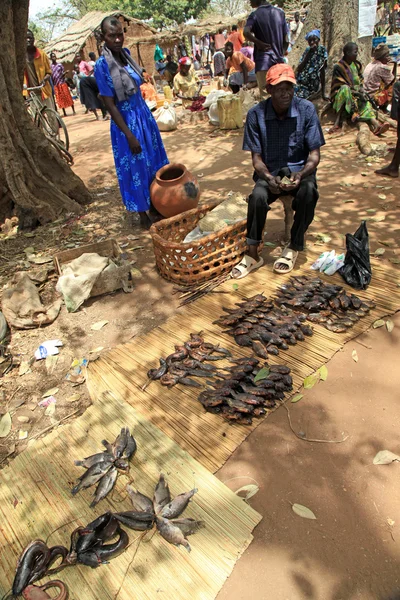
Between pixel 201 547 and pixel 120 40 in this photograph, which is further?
pixel 120 40

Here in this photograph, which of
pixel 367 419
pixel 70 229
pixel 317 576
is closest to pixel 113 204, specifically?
pixel 70 229

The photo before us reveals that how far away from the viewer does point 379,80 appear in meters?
7.43

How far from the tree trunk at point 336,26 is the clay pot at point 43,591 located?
9742 mm

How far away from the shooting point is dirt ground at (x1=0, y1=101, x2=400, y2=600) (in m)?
1.61

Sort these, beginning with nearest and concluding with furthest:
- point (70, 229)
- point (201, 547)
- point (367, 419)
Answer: point (201, 547), point (367, 419), point (70, 229)

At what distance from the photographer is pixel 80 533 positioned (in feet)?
5.81

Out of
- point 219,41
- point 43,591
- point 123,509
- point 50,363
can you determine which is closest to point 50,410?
point 50,363

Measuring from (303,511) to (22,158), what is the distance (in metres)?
5.14

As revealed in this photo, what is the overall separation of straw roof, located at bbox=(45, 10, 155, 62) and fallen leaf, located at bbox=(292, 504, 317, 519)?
22.8m

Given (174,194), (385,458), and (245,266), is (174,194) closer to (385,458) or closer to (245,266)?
(245,266)

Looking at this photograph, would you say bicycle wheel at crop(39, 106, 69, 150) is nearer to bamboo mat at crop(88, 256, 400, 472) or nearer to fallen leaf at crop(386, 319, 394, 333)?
bamboo mat at crop(88, 256, 400, 472)

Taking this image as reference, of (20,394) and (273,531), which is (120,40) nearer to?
(20,394)

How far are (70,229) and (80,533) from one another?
3.97m

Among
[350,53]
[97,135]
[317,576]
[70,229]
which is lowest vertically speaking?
[317,576]
